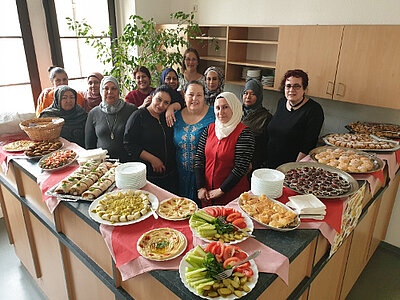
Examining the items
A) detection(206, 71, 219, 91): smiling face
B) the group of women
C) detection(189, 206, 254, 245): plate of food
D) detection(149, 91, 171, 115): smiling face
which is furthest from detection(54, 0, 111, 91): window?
detection(189, 206, 254, 245): plate of food

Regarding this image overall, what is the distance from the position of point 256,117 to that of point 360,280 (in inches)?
69.5


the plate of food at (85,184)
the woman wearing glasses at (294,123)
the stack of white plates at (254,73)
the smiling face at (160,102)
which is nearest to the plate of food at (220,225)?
the plate of food at (85,184)

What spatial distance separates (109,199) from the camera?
157 cm

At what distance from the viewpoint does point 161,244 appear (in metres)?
1.25

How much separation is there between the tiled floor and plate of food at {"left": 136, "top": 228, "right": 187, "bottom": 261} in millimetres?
1866

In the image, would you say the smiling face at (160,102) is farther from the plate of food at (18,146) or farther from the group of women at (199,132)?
the plate of food at (18,146)

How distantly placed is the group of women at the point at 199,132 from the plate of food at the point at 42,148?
324 mm

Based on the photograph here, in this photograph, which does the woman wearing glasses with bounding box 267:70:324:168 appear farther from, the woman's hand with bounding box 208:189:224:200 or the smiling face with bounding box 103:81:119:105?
the smiling face with bounding box 103:81:119:105

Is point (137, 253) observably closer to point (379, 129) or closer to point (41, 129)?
point (41, 129)

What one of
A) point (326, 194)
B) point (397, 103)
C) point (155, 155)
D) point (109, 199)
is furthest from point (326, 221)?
point (397, 103)

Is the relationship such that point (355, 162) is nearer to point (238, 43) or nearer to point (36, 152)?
point (36, 152)

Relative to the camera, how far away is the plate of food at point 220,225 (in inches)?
50.3

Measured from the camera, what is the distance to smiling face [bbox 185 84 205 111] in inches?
87.7

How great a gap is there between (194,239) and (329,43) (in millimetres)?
2513
